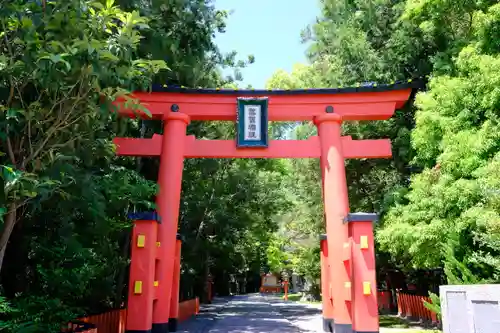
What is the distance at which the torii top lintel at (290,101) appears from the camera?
1147cm

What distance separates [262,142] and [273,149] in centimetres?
37

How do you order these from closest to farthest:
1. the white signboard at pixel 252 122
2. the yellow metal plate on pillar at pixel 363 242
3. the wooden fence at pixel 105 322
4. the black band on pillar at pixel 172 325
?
the wooden fence at pixel 105 322 < the yellow metal plate on pillar at pixel 363 242 < the white signboard at pixel 252 122 < the black band on pillar at pixel 172 325

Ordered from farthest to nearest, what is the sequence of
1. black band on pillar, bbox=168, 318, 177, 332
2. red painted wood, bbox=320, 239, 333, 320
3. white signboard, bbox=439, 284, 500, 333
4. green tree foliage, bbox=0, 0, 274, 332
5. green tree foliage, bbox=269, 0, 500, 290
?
black band on pillar, bbox=168, 318, 177, 332, red painted wood, bbox=320, 239, 333, 320, green tree foliage, bbox=269, 0, 500, 290, green tree foliage, bbox=0, 0, 274, 332, white signboard, bbox=439, 284, 500, 333

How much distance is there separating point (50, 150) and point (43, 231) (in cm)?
289

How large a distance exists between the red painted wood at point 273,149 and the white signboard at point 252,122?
0.36 m

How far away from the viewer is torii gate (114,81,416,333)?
34.0 feet

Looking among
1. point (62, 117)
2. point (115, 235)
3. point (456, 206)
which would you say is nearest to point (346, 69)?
point (456, 206)

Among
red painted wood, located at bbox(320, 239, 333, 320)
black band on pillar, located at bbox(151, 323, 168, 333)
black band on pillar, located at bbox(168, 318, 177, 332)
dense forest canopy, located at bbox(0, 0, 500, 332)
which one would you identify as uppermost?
dense forest canopy, located at bbox(0, 0, 500, 332)

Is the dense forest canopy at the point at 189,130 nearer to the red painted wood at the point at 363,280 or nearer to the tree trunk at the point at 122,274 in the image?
the tree trunk at the point at 122,274

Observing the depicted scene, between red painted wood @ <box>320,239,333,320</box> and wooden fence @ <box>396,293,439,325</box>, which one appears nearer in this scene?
red painted wood @ <box>320,239,333,320</box>

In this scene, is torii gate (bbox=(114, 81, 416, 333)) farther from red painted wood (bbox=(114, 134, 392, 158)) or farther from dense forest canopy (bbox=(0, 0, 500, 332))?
dense forest canopy (bbox=(0, 0, 500, 332))

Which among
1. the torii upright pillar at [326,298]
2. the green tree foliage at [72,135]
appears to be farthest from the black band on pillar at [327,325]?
the green tree foliage at [72,135]

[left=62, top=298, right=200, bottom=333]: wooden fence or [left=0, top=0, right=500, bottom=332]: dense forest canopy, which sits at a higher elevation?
[left=0, top=0, right=500, bottom=332]: dense forest canopy

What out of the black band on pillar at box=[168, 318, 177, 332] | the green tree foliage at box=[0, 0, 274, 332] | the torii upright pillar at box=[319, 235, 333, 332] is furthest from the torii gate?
the black band on pillar at box=[168, 318, 177, 332]
